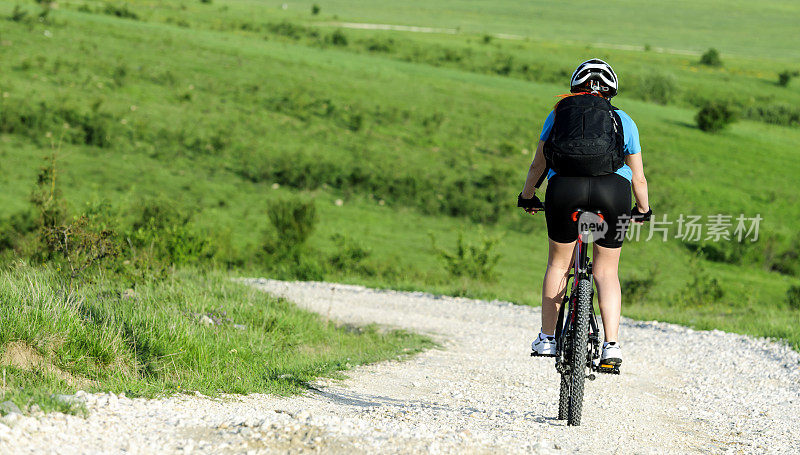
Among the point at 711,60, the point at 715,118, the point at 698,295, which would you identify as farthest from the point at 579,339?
the point at 711,60

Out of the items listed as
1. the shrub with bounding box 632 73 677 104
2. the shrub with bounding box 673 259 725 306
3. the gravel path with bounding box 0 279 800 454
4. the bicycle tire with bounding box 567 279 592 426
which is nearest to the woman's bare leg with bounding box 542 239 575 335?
the bicycle tire with bounding box 567 279 592 426

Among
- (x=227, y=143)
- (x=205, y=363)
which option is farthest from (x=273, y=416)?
(x=227, y=143)

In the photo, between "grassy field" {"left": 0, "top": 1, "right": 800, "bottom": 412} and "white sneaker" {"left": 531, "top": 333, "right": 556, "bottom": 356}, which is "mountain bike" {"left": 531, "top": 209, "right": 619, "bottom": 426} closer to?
"white sneaker" {"left": 531, "top": 333, "right": 556, "bottom": 356}

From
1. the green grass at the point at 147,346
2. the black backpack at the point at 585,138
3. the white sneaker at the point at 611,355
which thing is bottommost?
the green grass at the point at 147,346

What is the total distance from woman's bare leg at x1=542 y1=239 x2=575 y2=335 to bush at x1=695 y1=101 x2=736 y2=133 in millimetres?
46638

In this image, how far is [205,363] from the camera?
7.57 metres

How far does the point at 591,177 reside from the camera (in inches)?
230

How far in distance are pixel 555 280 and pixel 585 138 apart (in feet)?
4.08

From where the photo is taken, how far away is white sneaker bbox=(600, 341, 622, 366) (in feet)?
20.0

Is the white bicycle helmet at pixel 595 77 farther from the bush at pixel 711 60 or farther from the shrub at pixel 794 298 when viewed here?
the bush at pixel 711 60

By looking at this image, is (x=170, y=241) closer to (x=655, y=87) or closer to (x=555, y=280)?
(x=555, y=280)

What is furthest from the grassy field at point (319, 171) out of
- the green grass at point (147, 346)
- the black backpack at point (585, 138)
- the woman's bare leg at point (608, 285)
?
the black backpack at point (585, 138)

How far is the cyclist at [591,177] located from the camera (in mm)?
5676

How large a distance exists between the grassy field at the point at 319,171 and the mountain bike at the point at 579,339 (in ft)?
8.85
